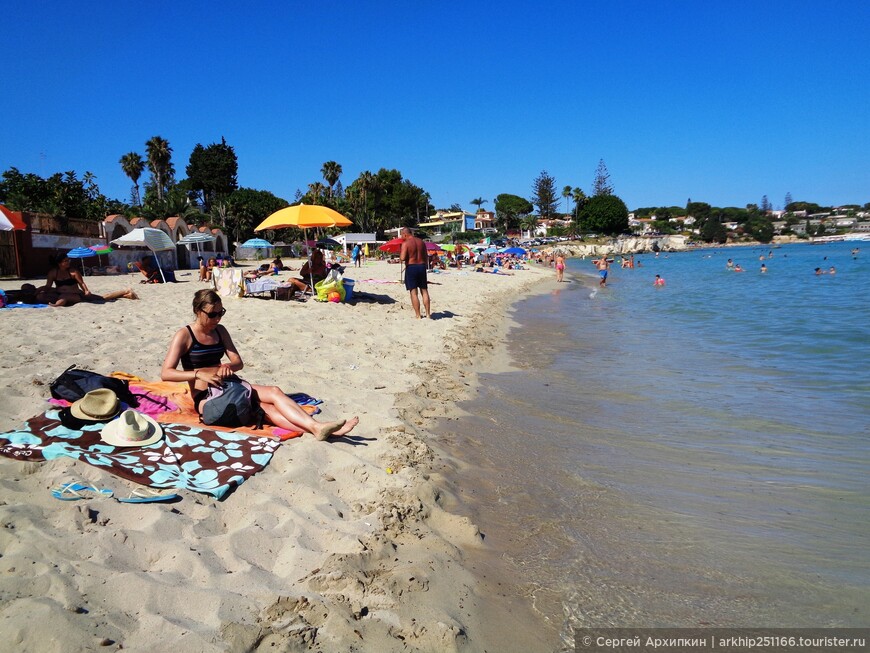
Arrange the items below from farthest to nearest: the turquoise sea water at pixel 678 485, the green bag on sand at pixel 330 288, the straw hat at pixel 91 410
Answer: the green bag on sand at pixel 330 288
the straw hat at pixel 91 410
the turquoise sea water at pixel 678 485

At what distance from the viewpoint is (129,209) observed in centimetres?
3644

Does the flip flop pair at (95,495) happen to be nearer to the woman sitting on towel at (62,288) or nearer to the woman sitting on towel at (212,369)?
the woman sitting on towel at (212,369)

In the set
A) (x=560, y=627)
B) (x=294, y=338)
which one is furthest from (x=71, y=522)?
(x=294, y=338)

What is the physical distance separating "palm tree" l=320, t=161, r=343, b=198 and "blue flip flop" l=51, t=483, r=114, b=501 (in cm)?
6732

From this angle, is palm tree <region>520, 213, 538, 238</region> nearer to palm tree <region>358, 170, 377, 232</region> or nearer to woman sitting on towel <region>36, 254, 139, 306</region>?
palm tree <region>358, 170, 377, 232</region>

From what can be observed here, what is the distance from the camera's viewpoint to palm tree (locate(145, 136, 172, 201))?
192ft

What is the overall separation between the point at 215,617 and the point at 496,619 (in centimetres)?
113

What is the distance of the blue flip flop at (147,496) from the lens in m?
2.69

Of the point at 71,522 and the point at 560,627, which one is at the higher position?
the point at 71,522

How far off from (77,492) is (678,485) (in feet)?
11.5

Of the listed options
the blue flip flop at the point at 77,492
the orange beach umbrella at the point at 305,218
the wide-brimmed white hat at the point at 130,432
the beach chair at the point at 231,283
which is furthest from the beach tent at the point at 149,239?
the blue flip flop at the point at 77,492

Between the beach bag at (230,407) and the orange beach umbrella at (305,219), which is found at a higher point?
the orange beach umbrella at (305,219)

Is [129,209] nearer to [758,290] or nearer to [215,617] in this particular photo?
[758,290]

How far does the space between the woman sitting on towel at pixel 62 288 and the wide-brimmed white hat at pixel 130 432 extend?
290 inches
